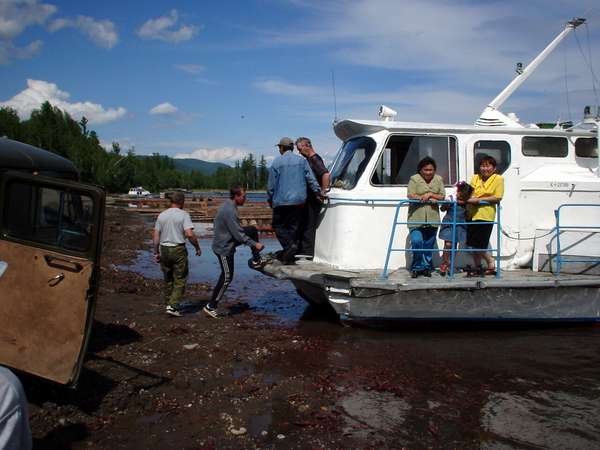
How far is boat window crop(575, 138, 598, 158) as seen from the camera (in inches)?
334

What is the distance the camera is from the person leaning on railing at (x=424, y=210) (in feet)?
23.5

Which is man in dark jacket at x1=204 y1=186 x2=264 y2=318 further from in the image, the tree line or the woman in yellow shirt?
the tree line

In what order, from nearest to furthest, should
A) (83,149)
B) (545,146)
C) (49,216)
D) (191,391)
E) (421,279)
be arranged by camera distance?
(49,216) → (191,391) → (421,279) → (545,146) → (83,149)

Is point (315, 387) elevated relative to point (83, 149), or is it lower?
lower

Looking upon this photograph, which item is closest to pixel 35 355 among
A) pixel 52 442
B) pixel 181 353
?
pixel 52 442

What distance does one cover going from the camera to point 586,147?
27.9 feet

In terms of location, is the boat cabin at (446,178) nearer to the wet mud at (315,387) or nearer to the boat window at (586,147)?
the boat window at (586,147)

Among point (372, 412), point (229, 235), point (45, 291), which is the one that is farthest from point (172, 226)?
point (372, 412)

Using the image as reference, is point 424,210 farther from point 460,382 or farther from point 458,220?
point 460,382

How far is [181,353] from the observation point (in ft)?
19.8

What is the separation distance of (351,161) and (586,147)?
12.7 feet

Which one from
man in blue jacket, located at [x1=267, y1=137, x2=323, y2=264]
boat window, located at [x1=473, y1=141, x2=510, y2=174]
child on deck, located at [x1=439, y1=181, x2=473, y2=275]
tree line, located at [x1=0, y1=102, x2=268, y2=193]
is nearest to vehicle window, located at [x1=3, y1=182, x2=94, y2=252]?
man in blue jacket, located at [x1=267, y1=137, x2=323, y2=264]

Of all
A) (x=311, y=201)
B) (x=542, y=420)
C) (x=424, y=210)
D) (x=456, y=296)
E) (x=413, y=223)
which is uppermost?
(x=311, y=201)

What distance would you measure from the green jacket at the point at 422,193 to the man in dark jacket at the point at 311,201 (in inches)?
52.1
